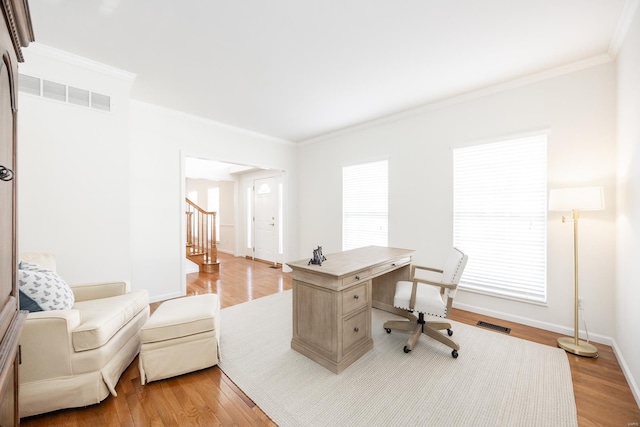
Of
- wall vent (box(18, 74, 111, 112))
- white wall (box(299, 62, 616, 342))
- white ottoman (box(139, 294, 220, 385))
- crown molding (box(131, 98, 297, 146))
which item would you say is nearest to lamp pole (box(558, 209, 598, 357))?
white wall (box(299, 62, 616, 342))

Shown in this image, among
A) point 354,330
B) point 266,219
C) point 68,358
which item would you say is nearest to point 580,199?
point 354,330

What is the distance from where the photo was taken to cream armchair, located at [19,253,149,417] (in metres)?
1.52

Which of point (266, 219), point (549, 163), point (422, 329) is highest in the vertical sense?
point (549, 163)

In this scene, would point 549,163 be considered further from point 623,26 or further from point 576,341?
point 576,341

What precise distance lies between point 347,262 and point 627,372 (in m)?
2.24

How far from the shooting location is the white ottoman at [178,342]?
1866 millimetres

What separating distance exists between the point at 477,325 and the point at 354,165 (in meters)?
2.88

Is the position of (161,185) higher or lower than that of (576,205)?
higher

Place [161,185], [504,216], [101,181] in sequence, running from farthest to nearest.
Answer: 1. [161,185]
2. [504,216]
3. [101,181]

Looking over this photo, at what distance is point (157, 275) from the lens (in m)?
3.55

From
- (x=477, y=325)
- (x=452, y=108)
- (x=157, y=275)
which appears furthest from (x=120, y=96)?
(x=477, y=325)

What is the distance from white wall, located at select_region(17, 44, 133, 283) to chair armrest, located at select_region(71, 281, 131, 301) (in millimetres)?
494

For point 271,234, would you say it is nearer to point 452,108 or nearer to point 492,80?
point 452,108

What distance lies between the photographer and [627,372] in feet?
6.40
